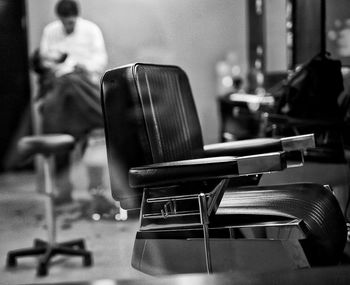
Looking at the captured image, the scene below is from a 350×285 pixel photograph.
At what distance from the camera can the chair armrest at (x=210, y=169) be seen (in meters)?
1.63

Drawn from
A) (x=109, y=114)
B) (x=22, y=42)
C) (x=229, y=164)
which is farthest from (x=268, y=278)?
(x=22, y=42)

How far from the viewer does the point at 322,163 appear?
264 centimetres

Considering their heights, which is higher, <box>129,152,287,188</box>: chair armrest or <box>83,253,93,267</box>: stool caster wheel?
<box>129,152,287,188</box>: chair armrest

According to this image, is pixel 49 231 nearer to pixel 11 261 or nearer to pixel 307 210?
pixel 11 261

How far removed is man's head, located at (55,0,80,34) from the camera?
117 inches

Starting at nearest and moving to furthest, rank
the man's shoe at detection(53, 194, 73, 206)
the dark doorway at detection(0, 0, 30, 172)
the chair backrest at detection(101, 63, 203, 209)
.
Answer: the chair backrest at detection(101, 63, 203, 209)
the man's shoe at detection(53, 194, 73, 206)
the dark doorway at detection(0, 0, 30, 172)

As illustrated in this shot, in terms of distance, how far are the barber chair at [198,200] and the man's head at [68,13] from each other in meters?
0.95

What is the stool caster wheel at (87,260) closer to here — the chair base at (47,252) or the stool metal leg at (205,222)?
the chair base at (47,252)

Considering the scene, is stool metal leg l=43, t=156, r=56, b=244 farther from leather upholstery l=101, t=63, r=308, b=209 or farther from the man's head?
leather upholstery l=101, t=63, r=308, b=209

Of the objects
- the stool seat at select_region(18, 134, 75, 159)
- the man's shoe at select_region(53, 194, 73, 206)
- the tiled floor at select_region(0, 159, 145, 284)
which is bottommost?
the man's shoe at select_region(53, 194, 73, 206)

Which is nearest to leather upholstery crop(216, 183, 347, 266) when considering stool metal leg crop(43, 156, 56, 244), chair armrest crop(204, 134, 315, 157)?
chair armrest crop(204, 134, 315, 157)

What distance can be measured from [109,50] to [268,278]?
6.25 ft

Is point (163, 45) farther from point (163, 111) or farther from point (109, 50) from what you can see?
point (163, 111)

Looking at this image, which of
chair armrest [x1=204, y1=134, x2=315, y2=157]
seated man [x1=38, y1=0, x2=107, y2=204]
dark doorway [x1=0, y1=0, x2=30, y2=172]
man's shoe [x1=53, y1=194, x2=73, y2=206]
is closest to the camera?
chair armrest [x1=204, y1=134, x2=315, y2=157]
